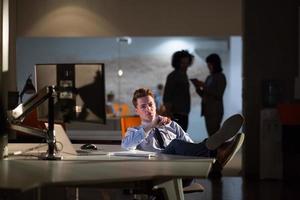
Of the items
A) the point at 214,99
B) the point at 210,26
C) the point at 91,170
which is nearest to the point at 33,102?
the point at 91,170

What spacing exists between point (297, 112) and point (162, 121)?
130 inches

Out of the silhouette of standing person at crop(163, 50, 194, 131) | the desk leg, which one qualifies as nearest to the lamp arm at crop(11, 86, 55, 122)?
the desk leg

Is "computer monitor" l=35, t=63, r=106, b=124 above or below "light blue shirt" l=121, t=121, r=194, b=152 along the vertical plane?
above

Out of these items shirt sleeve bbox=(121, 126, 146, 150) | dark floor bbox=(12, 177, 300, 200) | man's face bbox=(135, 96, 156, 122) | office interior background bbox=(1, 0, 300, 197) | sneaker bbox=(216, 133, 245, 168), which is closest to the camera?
sneaker bbox=(216, 133, 245, 168)

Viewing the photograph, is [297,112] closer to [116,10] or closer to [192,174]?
[116,10]

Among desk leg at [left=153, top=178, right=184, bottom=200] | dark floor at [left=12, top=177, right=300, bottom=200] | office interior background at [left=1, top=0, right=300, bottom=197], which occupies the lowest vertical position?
dark floor at [left=12, top=177, right=300, bottom=200]

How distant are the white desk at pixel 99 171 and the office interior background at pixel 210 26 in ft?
14.1

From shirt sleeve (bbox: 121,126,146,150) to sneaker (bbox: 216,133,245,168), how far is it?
60 centimetres

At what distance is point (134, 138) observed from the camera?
348 centimetres

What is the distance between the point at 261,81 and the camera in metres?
6.88

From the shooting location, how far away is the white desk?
197cm

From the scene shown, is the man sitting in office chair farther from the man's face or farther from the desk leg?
the desk leg

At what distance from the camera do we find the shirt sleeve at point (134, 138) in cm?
345

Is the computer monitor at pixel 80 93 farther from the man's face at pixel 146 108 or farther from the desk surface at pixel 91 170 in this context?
the man's face at pixel 146 108
